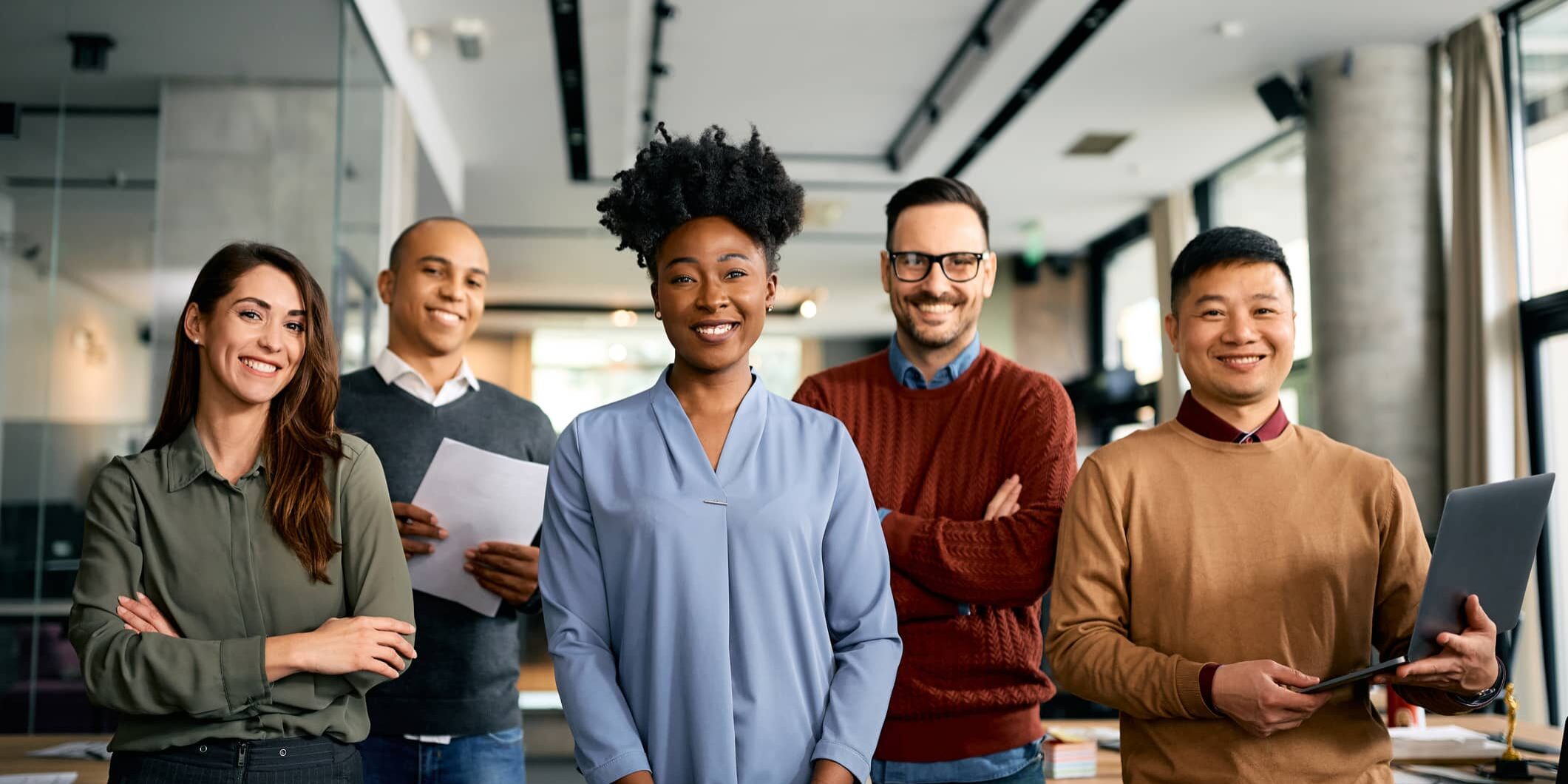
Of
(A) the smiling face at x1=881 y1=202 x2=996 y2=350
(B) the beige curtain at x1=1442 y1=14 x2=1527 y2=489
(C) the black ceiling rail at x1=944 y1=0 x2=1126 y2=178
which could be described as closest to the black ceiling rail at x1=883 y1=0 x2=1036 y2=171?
(C) the black ceiling rail at x1=944 y1=0 x2=1126 y2=178

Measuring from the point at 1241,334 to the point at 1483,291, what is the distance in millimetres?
4409

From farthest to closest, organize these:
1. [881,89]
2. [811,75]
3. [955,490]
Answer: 1. [881,89]
2. [811,75]
3. [955,490]

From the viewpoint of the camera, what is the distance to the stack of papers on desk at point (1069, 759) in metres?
2.38

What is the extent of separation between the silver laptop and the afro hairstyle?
89cm

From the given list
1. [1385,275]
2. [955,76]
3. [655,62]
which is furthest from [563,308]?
[1385,275]

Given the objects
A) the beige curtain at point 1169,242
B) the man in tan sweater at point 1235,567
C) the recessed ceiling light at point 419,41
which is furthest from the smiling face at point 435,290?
the beige curtain at point 1169,242

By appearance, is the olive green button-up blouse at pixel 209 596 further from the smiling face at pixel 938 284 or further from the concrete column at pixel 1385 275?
the concrete column at pixel 1385 275

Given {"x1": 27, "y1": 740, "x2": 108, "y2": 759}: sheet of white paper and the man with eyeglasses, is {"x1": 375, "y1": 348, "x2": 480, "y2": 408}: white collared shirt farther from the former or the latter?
{"x1": 27, "y1": 740, "x2": 108, "y2": 759}: sheet of white paper

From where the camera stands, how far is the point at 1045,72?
625 centimetres

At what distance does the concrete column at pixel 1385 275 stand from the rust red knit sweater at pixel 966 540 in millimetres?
4159

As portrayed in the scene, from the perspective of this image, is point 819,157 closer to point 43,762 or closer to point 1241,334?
point 43,762

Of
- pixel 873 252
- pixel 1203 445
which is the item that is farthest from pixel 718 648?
pixel 873 252

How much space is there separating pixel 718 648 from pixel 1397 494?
3.12 ft

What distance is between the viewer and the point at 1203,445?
5.59 ft
